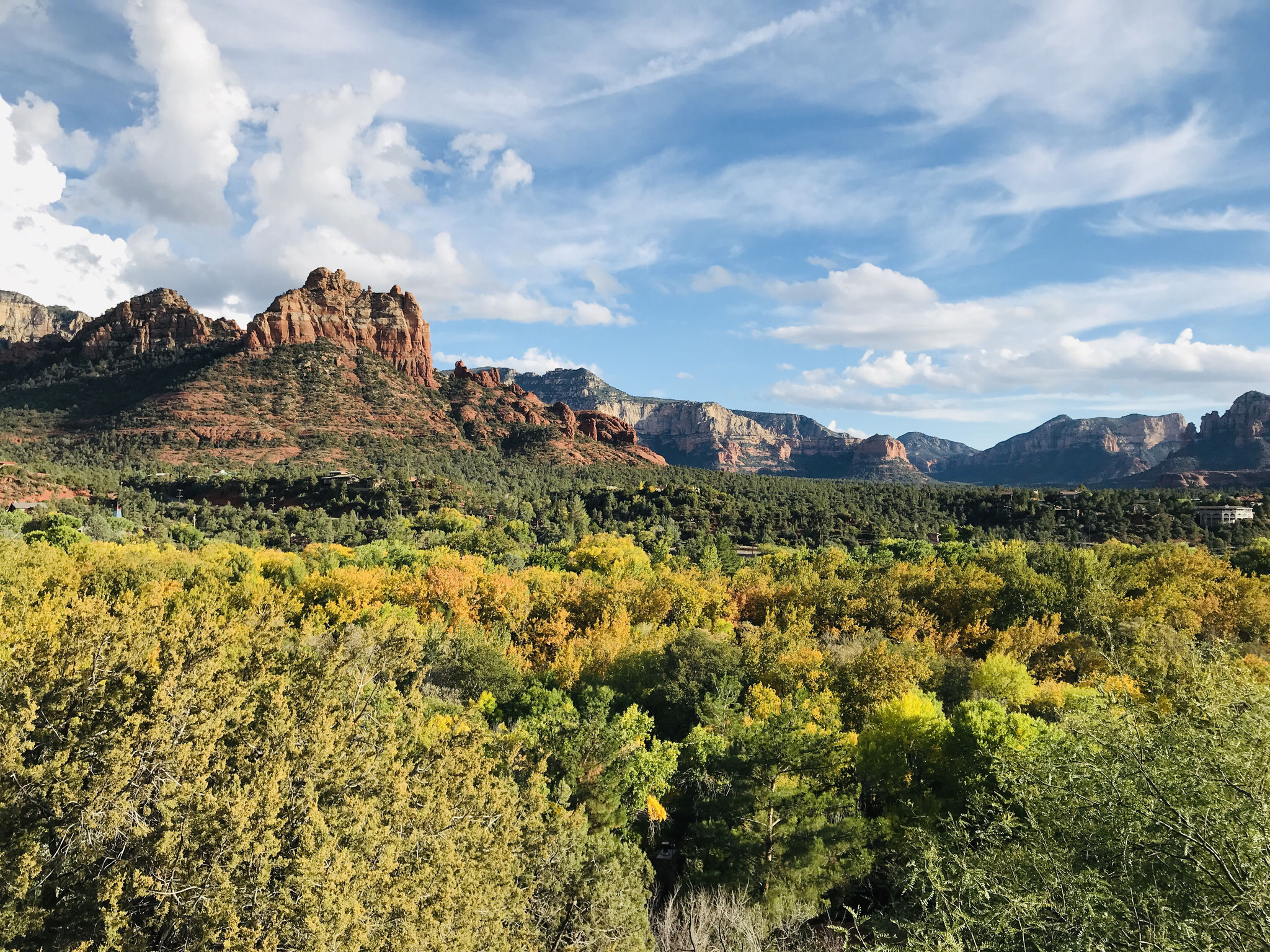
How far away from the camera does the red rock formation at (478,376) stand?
14588 cm

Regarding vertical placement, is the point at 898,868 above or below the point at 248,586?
below

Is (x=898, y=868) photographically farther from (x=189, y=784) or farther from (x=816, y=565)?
(x=816, y=565)

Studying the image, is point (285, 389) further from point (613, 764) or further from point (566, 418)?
point (613, 764)

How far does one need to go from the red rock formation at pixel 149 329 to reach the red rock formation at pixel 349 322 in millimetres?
9272

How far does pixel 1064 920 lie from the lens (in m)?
8.63

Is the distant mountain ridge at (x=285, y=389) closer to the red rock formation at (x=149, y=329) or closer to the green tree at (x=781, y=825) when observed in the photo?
the red rock formation at (x=149, y=329)

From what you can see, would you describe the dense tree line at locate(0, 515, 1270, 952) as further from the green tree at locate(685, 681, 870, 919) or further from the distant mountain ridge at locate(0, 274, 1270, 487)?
the distant mountain ridge at locate(0, 274, 1270, 487)

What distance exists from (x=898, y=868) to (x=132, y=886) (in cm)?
1604

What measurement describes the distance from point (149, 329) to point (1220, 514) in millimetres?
185467

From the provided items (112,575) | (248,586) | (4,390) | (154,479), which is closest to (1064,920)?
(248,586)

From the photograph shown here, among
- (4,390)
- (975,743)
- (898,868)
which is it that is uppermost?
(4,390)

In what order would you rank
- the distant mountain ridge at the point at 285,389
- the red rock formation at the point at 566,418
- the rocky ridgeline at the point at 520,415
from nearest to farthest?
the distant mountain ridge at the point at 285,389, the rocky ridgeline at the point at 520,415, the red rock formation at the point at 566,418

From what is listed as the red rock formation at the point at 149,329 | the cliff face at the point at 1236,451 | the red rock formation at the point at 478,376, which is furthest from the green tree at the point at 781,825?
the cliff face at the point at 1236,451

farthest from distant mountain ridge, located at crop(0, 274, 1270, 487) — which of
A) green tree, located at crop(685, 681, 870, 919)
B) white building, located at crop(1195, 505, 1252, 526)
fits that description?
green tree, located at crop(685, 681, 870, 919)
